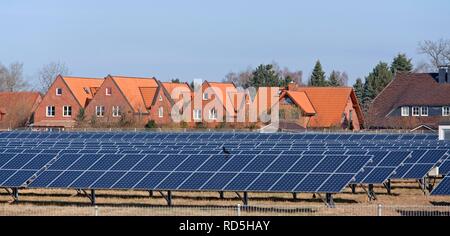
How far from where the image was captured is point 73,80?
315 feet

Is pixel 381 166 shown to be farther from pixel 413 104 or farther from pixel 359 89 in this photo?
pixel 359 89

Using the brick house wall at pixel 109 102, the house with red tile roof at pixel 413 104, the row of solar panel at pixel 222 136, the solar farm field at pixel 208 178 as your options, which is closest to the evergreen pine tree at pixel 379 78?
the house with red tile roof at pixel 413 104

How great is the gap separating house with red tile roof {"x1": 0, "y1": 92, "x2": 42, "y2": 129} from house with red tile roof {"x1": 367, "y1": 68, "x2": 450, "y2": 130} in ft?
106

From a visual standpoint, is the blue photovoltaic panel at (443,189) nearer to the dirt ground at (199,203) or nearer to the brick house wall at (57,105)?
the dirt ground at (199,203)

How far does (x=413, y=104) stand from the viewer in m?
87.7

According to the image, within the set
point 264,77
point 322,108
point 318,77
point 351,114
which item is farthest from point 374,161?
point 264,77

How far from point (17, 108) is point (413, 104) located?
37.7 m

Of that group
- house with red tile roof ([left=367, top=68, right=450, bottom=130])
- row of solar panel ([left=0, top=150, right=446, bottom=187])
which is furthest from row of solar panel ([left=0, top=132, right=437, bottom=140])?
house with red tile roof ([left=367, top=68, right=450, bottom=130])

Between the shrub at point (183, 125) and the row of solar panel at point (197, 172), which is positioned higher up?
the shrub at point (183, 125)

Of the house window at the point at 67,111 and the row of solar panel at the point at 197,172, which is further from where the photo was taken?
the house window at the point at 67,111

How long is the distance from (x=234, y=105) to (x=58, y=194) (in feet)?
192

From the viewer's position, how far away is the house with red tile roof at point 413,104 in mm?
86500
